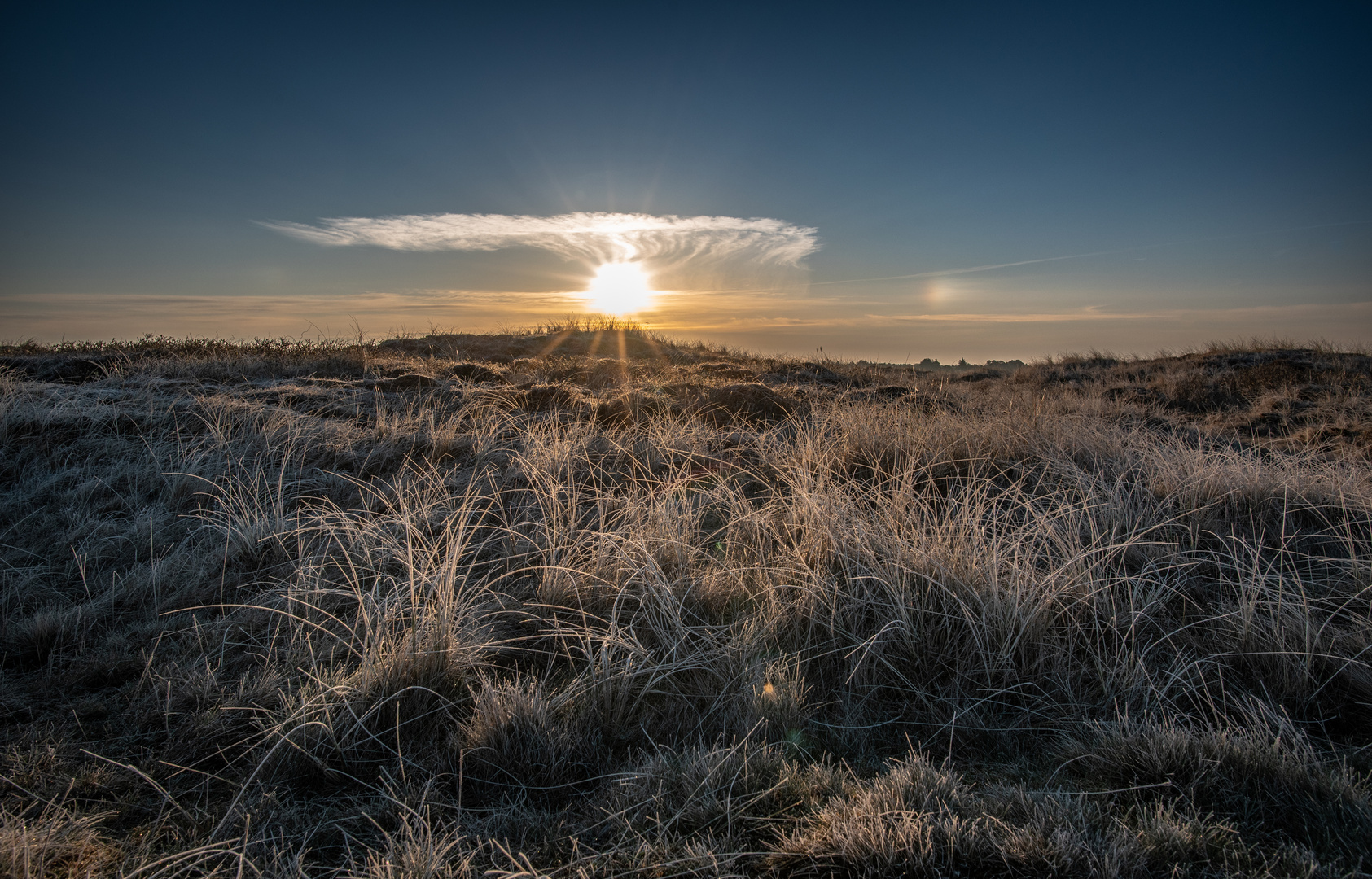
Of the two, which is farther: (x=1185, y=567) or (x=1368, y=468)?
(x=1368, y=468)

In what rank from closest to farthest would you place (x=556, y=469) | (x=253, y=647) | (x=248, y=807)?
1. (x=248, y=807)
2. (x=253, y=647)
3. (x=556, y=469)

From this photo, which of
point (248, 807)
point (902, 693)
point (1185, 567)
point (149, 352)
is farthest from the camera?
point (149, 352)

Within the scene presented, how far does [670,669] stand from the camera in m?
2.32

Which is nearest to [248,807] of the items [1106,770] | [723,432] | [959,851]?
[959,851]

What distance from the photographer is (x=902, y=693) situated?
96.1 inches

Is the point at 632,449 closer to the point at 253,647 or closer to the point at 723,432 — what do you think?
the point at 723,432

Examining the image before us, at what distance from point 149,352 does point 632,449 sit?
9.12 metres

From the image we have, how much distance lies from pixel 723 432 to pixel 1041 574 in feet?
11.8

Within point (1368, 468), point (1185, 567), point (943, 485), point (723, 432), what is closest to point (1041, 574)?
point (1185, 567)

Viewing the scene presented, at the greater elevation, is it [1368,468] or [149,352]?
[149,352]

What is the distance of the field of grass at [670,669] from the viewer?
5.20ft

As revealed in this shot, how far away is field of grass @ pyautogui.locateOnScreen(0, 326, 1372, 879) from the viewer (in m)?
1.59

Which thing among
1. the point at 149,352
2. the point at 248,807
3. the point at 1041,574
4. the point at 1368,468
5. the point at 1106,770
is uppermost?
the point at 149,352

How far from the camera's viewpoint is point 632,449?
17.4 feet
